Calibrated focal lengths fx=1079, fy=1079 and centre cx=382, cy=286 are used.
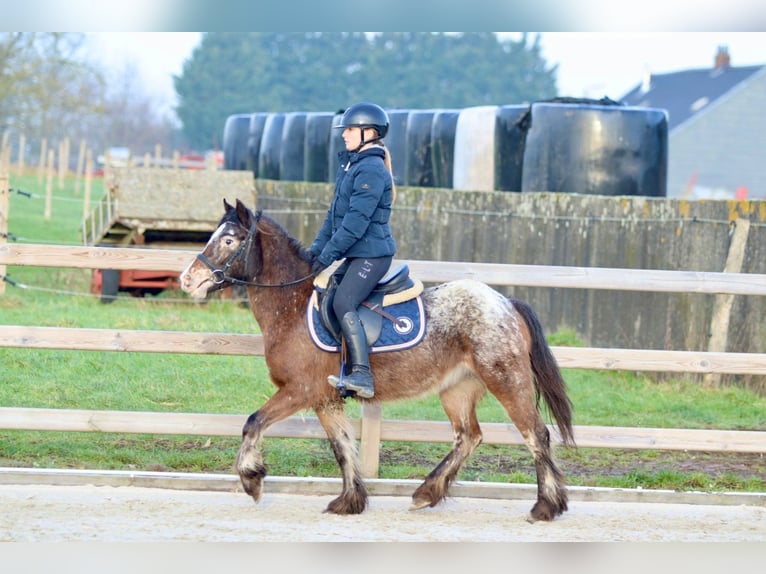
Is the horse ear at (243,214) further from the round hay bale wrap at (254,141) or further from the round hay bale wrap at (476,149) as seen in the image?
the round hay bale wrap at (254,141)

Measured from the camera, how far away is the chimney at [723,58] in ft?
200

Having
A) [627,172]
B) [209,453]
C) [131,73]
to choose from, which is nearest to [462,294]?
[209,453]

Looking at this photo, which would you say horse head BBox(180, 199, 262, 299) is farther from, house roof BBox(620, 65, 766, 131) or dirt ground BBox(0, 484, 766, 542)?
house roof BBox(620, 65, 766, 131)

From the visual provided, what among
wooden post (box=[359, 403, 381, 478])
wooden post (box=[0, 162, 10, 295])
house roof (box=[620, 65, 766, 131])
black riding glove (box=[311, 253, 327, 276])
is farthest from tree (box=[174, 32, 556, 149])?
black riding glove (box=[311, 253, 327, 276])

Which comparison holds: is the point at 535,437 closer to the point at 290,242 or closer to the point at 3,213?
the point at 290,242

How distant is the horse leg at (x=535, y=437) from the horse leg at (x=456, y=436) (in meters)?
0.30

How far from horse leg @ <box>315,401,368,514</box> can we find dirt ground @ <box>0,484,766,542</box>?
0.26 feet

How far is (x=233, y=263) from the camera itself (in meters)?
6.32

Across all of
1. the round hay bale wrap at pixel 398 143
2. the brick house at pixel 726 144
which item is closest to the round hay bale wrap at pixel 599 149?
the round hay bale wrap at pixel 398 143

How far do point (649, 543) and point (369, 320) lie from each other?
1962mm

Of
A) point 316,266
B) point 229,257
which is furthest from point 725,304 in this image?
point 229,257

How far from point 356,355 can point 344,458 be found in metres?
0.73

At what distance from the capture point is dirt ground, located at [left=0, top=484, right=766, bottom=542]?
567 centimetres

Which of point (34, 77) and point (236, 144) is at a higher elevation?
point (34, 77)
